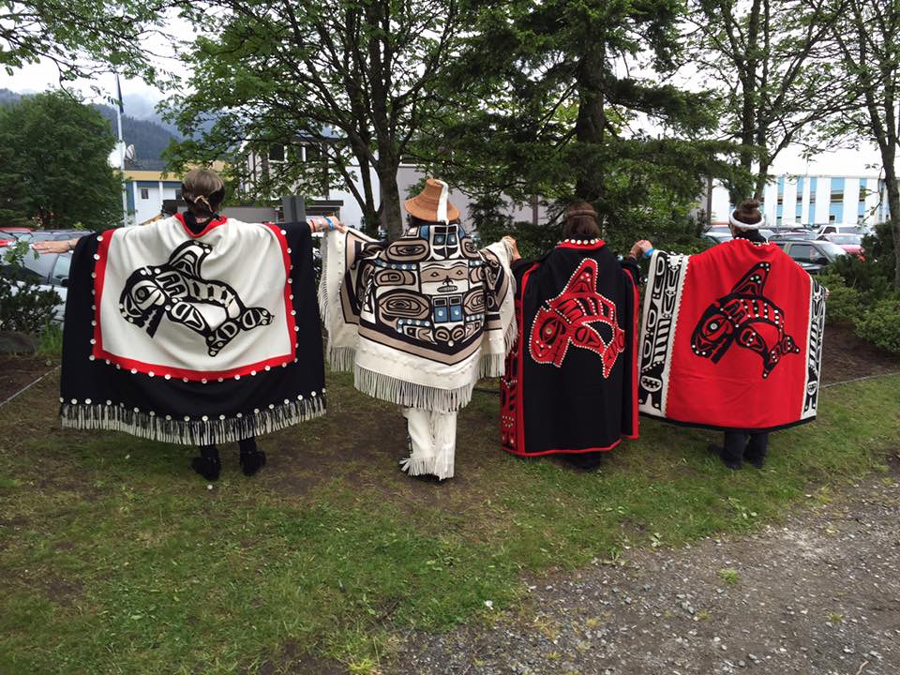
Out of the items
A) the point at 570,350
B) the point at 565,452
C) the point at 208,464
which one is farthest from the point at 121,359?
the point at 565,452

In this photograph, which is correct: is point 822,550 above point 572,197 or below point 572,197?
below

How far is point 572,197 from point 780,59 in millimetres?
5649

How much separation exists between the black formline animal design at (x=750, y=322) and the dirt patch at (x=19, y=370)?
5.47 metres

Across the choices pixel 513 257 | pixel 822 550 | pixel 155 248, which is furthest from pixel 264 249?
pixel 822 550

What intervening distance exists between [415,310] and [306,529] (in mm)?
1416

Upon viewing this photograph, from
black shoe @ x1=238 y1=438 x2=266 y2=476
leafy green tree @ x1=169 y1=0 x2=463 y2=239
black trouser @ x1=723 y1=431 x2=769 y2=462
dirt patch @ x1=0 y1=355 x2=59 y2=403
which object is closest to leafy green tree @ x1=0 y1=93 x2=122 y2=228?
leafy green tree @ x1=169 y1=0 x2=463 y2=239

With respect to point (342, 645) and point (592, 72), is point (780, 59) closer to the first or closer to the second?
point (592, 72)

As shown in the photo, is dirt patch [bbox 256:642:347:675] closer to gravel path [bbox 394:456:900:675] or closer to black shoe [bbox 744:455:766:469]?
gravel path [bbox 394:456:900:675]

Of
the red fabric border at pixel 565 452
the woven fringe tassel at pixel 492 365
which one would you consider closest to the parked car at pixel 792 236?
the red fabric border at pixel 565 452

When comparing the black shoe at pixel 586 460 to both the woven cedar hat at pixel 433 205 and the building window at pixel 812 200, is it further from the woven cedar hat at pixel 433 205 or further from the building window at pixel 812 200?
the building window at pixel 812 200

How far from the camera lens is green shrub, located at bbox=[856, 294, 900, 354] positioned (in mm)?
7848

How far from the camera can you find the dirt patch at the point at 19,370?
546 centimetres

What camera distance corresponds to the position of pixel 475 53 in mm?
5887

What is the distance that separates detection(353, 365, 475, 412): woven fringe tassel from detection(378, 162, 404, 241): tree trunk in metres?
3.60
